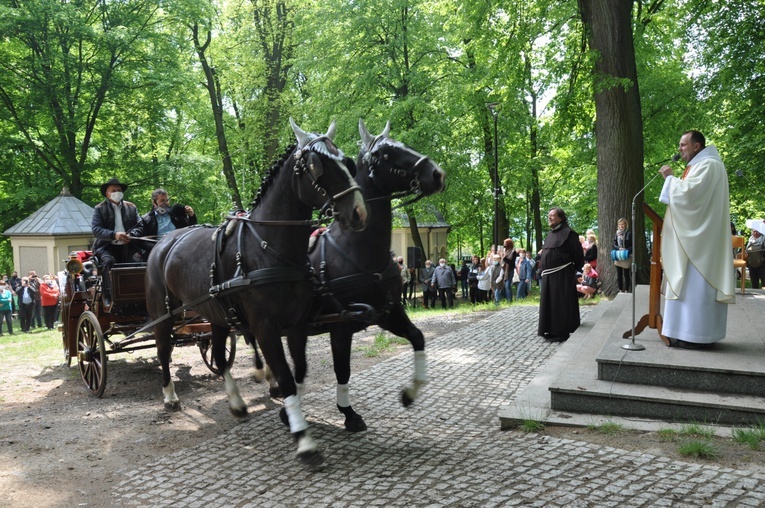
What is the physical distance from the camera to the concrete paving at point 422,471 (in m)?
4.07

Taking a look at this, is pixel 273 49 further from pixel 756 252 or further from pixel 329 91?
pixel 756 252

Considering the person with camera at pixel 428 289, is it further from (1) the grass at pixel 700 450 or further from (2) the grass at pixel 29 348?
(1) the grass at pixel 700 450

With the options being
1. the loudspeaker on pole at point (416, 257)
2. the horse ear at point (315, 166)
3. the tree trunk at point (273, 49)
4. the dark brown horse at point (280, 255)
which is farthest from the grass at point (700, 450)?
the tree trunk at point (273, 49)

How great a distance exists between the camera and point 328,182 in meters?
4.70

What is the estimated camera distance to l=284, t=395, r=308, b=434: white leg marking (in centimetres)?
475

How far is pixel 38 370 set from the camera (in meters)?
9.44

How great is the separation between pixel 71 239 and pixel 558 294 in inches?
712

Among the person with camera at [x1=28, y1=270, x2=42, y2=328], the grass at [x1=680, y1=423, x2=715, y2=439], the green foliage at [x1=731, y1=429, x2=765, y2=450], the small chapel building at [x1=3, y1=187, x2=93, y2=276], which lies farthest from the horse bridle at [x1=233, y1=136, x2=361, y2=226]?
the small chapel building at [x1=3, y1=187, x2=93, y2=276]

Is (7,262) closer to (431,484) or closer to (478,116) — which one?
(478,116)

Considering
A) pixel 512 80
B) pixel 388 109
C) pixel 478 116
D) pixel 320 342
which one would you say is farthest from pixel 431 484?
pixel 478 116

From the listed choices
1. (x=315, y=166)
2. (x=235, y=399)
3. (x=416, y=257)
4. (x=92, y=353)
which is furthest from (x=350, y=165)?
(x=92, y=353)

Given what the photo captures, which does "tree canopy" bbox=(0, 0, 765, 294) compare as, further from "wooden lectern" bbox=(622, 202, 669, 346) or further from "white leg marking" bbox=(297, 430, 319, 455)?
"white leg marking" bbox=(297, 430, 319, 455)

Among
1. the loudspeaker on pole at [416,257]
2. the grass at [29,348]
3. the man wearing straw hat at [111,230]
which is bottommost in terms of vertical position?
the grass at [29,348]

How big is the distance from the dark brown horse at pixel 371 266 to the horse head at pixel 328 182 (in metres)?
0.57
